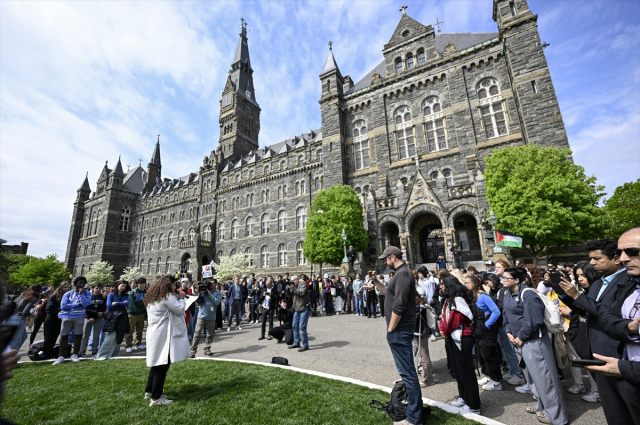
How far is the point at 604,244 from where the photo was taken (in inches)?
123

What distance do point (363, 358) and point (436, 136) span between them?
20127 millimetres

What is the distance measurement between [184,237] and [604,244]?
143ft

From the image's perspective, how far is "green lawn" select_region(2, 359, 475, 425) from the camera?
3.88 m

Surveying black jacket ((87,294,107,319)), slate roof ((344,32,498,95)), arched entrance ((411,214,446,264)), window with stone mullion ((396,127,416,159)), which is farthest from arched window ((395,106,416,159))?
black jacket ((87,294,107,319))

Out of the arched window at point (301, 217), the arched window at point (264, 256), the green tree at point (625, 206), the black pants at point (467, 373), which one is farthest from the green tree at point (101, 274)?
the green tree at point (625, 206)

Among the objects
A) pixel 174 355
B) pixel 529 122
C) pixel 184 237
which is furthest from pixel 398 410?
pixel 184 237

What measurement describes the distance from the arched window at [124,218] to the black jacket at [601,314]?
59717mm

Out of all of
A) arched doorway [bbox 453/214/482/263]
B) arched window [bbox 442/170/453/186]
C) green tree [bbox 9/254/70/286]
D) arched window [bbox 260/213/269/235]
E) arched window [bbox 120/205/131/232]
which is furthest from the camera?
arched window [bbox 120/205/131/232]

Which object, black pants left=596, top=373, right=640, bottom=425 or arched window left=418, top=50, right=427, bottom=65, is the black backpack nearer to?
→ black pants left=596, top=373, right=640, bottom=425

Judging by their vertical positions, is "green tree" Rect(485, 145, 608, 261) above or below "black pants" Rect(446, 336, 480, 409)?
above

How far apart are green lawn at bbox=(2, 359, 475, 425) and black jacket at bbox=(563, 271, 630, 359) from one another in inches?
73.5

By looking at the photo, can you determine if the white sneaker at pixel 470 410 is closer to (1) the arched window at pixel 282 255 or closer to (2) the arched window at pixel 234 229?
(1) the arched window at pixel 282 255

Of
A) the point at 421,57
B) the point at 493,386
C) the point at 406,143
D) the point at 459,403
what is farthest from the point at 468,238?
the point at 459,403

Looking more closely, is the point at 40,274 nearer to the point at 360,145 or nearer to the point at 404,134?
the point at 360,145
